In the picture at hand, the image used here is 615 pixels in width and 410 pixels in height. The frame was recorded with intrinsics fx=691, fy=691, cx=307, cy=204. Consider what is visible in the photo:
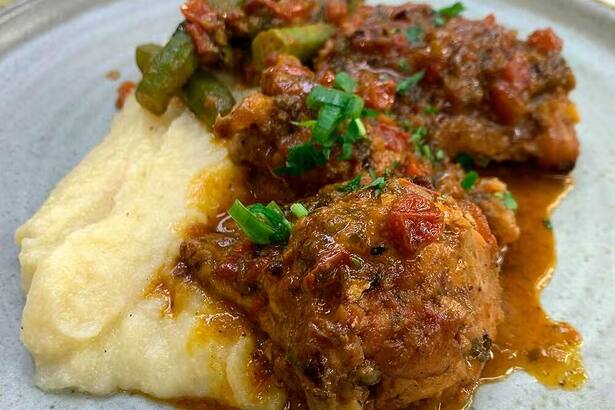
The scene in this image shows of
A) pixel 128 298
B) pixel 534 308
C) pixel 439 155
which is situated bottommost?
pixel 534 308

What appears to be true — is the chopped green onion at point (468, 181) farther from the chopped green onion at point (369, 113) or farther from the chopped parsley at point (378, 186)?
the chopped parsley at point (378, 186)

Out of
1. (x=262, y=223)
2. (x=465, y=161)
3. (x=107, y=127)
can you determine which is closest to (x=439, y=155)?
(x=465, y=161)

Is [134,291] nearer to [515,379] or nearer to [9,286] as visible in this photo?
[9,286]

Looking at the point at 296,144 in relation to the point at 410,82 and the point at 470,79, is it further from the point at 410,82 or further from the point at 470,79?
the point at 470,79

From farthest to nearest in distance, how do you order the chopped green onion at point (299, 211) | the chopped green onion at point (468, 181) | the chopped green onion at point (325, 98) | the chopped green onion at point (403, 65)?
the chopped green onion at point (403, 65) → the chopped green onion at point (468, 181) → the chopped green onion at point (325, 98) → the chopped green onion at point (299, 211)

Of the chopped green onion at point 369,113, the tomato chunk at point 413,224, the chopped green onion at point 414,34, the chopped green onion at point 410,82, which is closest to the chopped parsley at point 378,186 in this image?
the tomato chunk at point 413,224

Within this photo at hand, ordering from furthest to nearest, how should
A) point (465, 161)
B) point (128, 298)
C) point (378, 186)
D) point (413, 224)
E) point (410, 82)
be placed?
point (465, 161) < point (410, 82) < point (128, 298) < point (378, 186) < point (413, 224)
